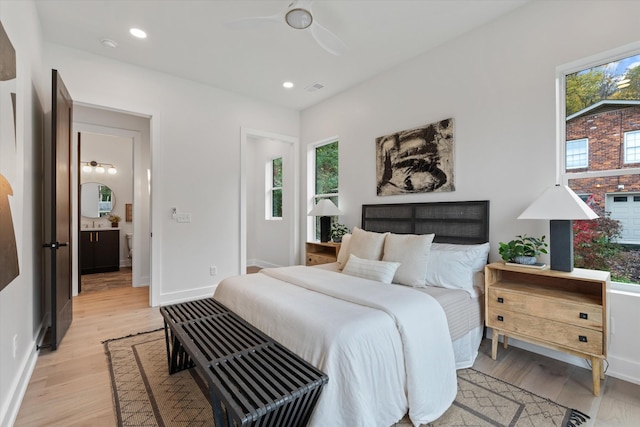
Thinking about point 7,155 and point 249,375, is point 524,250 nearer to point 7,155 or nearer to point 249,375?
point 249,375

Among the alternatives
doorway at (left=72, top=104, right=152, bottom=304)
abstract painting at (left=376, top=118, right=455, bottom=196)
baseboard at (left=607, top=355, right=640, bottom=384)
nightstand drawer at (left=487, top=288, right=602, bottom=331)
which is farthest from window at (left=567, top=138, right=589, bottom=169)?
doorway at (left=72, top=104, right=152, bottom=304)

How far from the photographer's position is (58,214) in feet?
8.73

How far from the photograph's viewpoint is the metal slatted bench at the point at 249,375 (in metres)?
1.22

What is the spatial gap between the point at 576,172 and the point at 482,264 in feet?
3.51

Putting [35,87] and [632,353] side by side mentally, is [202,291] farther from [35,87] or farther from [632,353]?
[632,353]

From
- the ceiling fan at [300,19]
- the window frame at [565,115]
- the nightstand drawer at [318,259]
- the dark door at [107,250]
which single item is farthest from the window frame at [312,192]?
the dark door at [107,250]

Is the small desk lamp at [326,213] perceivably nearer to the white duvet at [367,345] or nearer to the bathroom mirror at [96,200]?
the white duvet at [367,345]

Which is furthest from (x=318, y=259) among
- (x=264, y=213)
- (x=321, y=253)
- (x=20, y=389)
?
(x=20, y=389)

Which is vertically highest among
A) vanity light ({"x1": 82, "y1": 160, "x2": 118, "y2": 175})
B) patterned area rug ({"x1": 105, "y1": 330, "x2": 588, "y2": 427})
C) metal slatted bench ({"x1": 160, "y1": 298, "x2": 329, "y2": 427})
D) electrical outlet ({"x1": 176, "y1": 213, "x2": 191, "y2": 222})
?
vanity light ({"x1": 82, "y1": 160, "x2": 118, "y2": 175})

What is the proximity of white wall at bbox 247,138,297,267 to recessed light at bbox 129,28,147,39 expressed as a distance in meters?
2.70

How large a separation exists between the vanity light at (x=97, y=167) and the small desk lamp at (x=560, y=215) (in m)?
7.62

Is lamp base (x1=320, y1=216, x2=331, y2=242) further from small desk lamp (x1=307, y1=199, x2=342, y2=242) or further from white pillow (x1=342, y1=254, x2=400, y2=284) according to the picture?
white pillow (x1=342, y1=254, x2=400, y2=284)

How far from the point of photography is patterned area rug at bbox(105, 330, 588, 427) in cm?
173

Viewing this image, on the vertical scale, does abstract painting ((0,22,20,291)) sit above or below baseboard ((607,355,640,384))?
above
